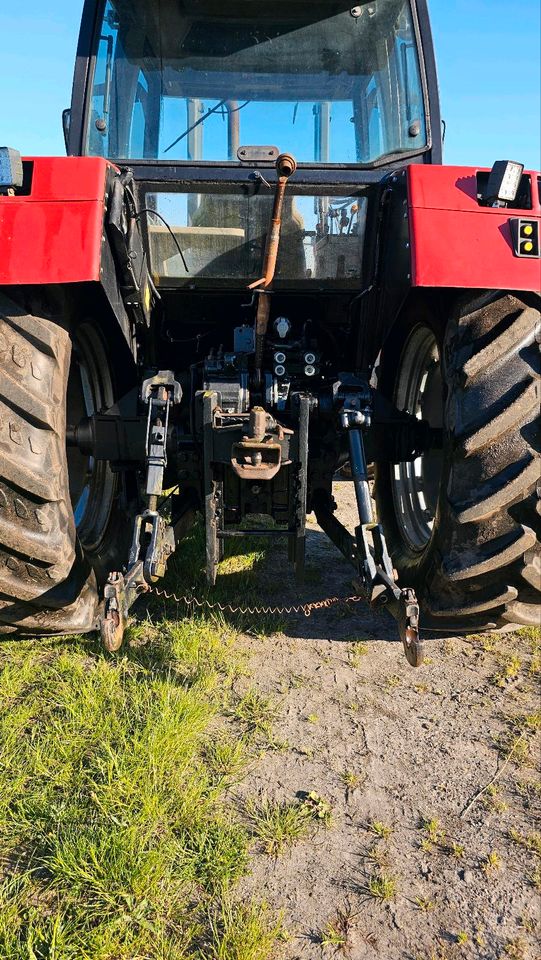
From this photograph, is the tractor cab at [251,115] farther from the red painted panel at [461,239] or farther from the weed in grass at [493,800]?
the weed in grass at [493,800]

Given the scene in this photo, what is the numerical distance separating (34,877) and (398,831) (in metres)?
1.04

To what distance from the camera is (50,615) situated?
2506mm

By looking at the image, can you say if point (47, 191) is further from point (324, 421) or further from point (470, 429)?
point (470, 429)

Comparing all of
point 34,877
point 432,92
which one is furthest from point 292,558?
point 432,92

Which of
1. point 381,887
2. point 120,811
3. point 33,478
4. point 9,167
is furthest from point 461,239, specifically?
point 120,811

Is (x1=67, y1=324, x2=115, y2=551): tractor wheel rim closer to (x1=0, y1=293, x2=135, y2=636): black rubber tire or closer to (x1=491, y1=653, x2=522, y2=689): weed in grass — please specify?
(x1=0, y1=293, x2=135, y2=636): black rubber tire

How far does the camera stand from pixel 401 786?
220 centimetres

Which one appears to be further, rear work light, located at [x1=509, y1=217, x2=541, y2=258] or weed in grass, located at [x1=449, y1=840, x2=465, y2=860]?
rear work light, located at [x1=509, y1=217, x2=541, y2=258]

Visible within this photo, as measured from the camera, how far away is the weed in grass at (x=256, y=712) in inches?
97.4

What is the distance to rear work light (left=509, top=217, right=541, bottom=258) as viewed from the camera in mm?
2314

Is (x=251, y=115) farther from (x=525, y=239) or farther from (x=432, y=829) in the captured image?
(x=432, y=829)

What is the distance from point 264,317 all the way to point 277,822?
1.88 meters


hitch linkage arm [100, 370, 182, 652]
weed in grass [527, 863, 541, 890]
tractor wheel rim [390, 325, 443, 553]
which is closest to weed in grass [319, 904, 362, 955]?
weed in grass [527, 863, 541, 890]

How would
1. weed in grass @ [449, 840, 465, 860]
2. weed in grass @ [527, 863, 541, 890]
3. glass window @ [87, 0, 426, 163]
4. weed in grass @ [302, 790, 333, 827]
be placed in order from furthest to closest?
glass window @ [87, 0, 426, 163] → weed in grass @ [302, 790, 333, 827] → weed in grass @ [449, 840, 465, 860] → weed in grass @ [527, 863, 541, 890]
